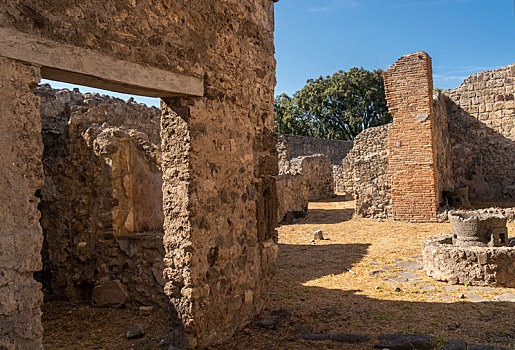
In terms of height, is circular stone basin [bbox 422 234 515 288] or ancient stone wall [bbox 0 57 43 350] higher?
ancient stone wall [bbox 0 57 43 350]

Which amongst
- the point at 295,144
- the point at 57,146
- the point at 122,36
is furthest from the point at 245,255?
the point at 295,144

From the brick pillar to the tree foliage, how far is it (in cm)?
2347

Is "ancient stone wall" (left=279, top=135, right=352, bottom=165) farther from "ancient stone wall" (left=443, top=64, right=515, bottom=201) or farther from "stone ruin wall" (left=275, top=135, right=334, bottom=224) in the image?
"ancient stone wall" (left=443, top=64, right=515, bottom=201)

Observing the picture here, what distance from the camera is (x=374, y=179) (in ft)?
43.3

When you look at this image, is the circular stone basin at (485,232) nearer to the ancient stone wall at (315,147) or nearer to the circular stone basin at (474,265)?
the circular stone basin at (474,265)

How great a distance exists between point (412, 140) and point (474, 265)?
681 cm

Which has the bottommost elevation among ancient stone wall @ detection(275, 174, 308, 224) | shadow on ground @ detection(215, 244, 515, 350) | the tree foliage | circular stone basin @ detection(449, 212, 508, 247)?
shadow on ground @ detection(215, 244, 515, 350)

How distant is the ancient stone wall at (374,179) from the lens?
42.4 feet

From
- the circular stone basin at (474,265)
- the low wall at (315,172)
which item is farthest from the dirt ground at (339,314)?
the low wall at (315,172)

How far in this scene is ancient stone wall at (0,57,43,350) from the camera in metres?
2.49

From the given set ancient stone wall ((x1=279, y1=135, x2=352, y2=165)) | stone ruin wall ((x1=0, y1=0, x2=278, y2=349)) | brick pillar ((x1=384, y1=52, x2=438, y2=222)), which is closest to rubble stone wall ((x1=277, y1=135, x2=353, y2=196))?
ancient stone wall ((x1=279, y1=135, x2=352, y2=165))

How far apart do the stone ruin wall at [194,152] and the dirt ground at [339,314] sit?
0.59 metres

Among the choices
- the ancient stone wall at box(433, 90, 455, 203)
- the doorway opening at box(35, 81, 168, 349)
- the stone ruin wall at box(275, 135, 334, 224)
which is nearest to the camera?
the doorway opening at box(35, 81, 168, 349)

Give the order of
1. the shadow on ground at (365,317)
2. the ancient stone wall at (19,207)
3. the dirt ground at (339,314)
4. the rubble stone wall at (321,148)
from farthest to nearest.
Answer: the rubble stone wall at (321,148) < the dirt ground at (339,314) < the shadow on ground at (365,317) < the ancient stone wall at (19,207)
